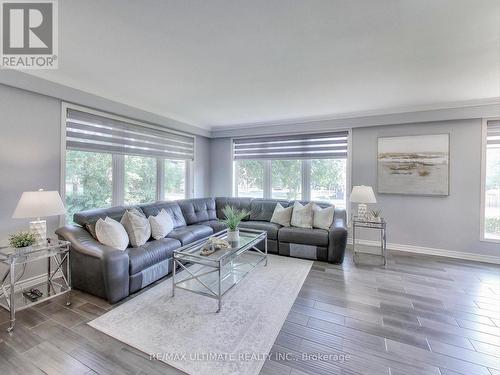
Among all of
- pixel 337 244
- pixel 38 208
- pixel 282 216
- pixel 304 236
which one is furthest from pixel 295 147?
pixel 38 208

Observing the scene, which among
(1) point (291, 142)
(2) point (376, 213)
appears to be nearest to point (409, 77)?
→ (2) point (376, 213)

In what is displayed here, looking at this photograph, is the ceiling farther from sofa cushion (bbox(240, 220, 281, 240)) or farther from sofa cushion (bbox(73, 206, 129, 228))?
sofa cushion (bbox(240, 220, 281, 240))

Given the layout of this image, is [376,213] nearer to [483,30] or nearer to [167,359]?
[483,30]

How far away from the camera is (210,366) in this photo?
5.32 ft

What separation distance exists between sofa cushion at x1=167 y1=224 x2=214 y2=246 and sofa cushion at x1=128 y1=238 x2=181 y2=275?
0.44ft

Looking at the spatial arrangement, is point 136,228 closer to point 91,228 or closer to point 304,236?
point 91,228

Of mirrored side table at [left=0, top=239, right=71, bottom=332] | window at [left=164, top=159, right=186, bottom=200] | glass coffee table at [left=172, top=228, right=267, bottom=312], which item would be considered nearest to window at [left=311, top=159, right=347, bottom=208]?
glass coffee table at [left=172, top=228, right=267, bottom=312]

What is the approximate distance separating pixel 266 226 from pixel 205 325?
2219 millimetres

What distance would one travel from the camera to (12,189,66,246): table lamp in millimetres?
2205

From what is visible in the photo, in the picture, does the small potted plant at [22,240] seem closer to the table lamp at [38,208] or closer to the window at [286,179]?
the table lamp at [38,208]

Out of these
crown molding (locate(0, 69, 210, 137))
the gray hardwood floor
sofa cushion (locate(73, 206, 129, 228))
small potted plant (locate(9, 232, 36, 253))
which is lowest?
the gray hardwood floor

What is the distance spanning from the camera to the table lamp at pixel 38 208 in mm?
2205

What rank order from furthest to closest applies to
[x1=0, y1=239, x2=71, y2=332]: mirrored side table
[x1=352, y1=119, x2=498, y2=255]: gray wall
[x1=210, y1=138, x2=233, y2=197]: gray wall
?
[x1=210, y1=138, x2=233, y2=197]: gray wall → [x1=352, y1=119, x2=498, y2=255]: gray wall → [x1=0, y1=239, x2=71, y2=332]: mirrored side table

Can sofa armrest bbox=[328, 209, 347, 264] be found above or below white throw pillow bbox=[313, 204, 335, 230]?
below
